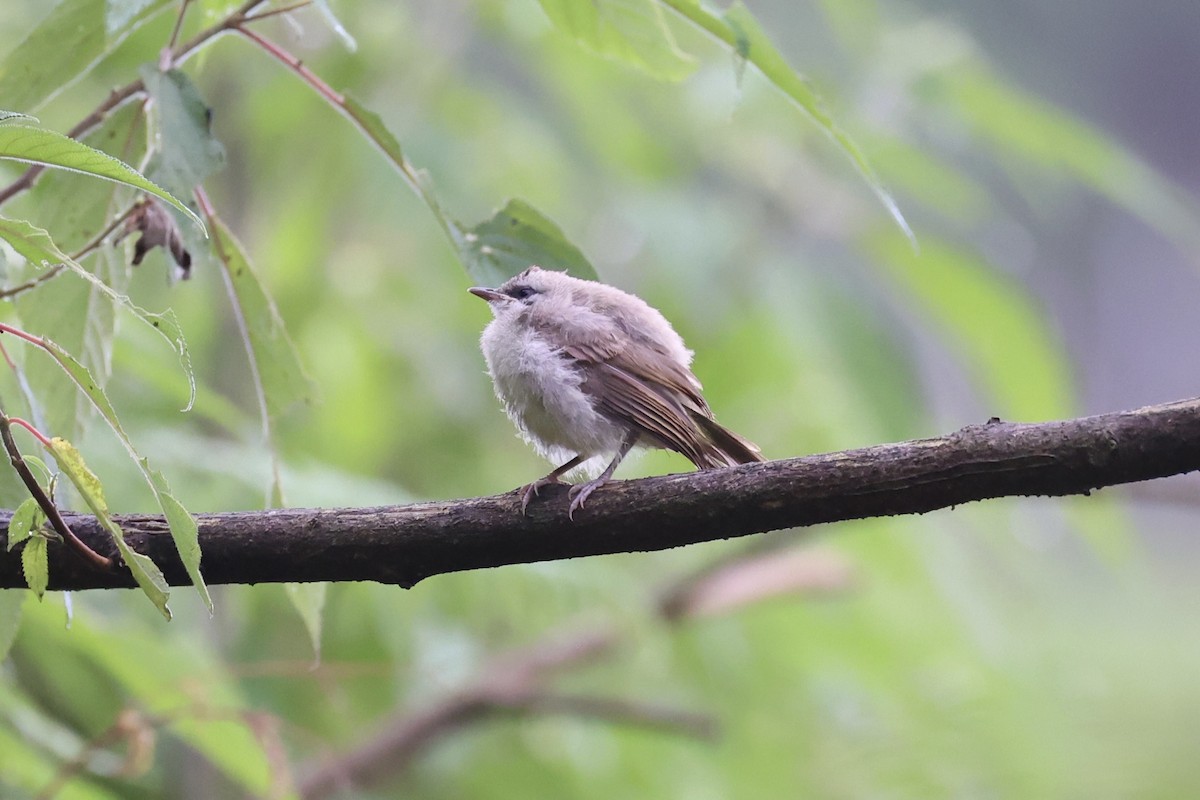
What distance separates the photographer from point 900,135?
4.05m

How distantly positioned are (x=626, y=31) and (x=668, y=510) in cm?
78

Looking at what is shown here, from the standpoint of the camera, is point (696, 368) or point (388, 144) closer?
point (388, 144)

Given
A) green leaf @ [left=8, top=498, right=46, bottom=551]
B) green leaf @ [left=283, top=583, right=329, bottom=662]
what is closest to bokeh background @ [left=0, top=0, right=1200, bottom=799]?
green leaf @ [left=283, top=583, right=329, bottom=662]

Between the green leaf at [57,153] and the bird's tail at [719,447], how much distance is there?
1114 millimetres

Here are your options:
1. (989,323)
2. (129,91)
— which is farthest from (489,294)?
(989,323)

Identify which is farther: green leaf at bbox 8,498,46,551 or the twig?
the twig

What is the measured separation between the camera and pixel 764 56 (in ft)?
5.53

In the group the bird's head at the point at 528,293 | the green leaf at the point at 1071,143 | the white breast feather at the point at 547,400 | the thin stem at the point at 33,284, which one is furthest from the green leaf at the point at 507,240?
the green leaf at the point at 1071,143

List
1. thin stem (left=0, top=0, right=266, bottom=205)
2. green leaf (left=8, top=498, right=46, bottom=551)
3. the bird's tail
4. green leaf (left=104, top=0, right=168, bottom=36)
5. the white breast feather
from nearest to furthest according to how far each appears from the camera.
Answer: green leaf (left=8, top=498, right=46, bottom=551) → green leaf (left=104, top=0, right=168, bottom=36) → thin stem (left=0, top=0, right=266, bottom=205) → the bird's tail → the white breast feather

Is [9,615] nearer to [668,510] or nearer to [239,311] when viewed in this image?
[239,311]

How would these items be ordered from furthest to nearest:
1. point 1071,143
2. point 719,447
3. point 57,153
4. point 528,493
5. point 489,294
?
point 1071,143 < point 489,294 < point 719,447 < point 528,493 < point 57,153

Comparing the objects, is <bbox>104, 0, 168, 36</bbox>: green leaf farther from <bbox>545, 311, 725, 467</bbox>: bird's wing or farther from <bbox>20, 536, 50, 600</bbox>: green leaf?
<bbox>545, 311, 725, 467</bbox>: bird's wing

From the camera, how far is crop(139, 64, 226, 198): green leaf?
1.64 meters

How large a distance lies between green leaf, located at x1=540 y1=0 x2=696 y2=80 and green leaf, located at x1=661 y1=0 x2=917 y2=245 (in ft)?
0.33
